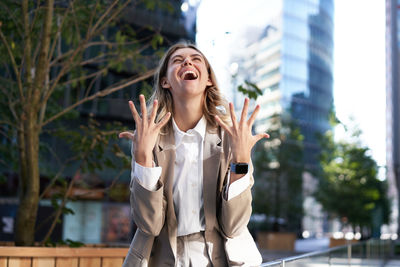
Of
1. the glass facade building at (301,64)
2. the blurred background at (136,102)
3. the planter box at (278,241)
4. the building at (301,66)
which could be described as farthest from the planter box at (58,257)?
the building at (301,66)

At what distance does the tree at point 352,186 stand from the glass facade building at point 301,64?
118 feet

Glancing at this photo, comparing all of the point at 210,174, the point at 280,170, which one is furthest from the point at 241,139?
the point at 280,170

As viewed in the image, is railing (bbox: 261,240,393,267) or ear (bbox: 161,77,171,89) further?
railing (bbox: 261,240,393,267)

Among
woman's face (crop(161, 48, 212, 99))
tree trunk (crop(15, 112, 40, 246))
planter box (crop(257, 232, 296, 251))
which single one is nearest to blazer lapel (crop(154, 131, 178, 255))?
woman's face (crop(161, 48, 212, 99))

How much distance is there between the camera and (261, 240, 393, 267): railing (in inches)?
156

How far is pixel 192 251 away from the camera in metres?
2.25

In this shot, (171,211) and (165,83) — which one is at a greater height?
(165,83)

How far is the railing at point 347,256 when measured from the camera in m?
3.96

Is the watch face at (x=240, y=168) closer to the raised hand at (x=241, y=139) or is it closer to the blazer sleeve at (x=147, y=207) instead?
the raised hand at (x=241, y=139)

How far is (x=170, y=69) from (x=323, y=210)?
1144 inches

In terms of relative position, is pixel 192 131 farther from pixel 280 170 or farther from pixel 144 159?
pixel 280 170

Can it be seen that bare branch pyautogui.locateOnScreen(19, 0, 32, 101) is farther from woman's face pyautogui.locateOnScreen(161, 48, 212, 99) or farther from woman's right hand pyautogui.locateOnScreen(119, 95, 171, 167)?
woman's right hand pyautogui.locateOnScreen(119, 95, 171, 167)

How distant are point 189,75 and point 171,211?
2.01 feet

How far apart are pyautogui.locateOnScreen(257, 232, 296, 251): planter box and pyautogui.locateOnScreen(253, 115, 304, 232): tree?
100.0 inches
